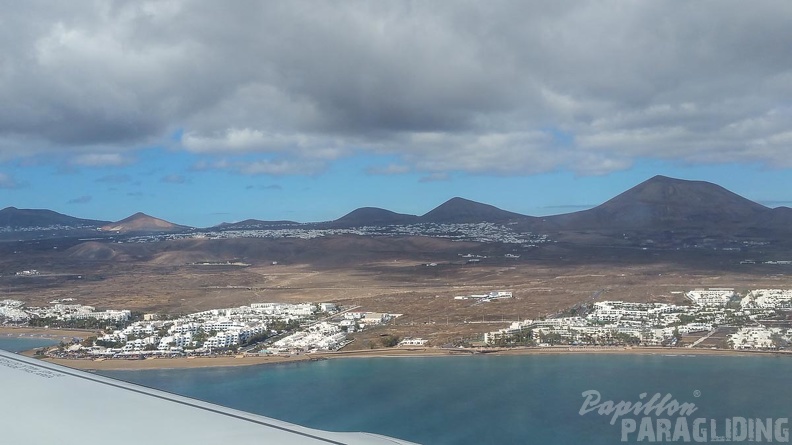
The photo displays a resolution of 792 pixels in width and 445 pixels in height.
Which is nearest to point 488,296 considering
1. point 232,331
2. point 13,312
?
point 232,331

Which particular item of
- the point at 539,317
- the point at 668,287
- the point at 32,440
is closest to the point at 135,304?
the point at 539,317

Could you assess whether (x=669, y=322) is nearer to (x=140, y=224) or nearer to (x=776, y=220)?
(x=776, y=220)

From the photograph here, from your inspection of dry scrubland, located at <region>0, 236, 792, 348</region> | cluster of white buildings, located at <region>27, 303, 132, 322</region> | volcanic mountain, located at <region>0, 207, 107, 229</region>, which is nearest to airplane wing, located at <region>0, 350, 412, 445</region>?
dry scrubland, located at <region>0, 236, 792, 348</region>

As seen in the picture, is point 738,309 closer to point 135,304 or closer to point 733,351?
point 733,351

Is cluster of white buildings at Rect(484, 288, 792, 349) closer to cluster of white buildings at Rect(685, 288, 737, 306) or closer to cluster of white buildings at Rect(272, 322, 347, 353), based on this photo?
cluster of white buildings at Rect(685, 288, 737, 306)

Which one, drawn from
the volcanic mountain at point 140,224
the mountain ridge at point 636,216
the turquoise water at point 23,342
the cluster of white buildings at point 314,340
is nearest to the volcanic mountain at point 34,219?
the mountain ridge at point 636,216

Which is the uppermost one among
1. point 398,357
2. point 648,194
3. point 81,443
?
point 648,194
